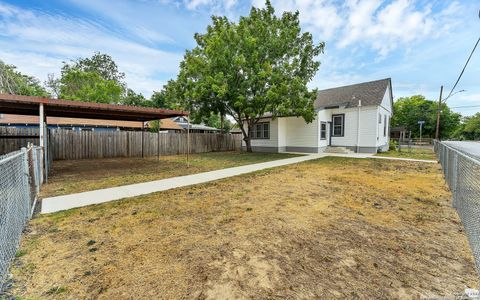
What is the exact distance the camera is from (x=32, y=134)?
1281 cm

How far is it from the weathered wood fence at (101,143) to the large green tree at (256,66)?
155 inches

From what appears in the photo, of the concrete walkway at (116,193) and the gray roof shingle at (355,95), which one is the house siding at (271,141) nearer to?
the gray roof shingle at (355,95)

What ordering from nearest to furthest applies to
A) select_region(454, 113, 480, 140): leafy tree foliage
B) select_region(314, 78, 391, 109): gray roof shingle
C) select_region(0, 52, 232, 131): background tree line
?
select_region(314, 78, 391, 109): gray roof shingle, select_region(0, 52, 232, 131): background tree line, select_region(454, 113, 480, 140): leafy tree foliage

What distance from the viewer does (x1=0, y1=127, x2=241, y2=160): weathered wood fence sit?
12289mm

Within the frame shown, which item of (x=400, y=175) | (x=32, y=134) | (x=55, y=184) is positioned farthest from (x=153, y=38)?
(x=400, y=175)

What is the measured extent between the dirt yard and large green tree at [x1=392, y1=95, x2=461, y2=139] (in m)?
46.4

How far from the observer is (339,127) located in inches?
703

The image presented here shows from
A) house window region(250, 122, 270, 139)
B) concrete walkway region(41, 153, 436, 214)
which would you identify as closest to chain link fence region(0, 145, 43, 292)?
concrete walkway region(41, 153, 436, 214)

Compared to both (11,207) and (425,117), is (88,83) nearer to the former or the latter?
(11,207)

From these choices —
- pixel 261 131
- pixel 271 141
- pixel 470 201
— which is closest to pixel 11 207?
pixel 470 201

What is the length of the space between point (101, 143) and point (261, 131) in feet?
39.1

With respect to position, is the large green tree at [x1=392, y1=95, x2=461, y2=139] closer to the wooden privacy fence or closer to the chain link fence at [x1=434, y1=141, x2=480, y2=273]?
the chain link fence at [x1=434, y1=141, x2=480, y2=273]

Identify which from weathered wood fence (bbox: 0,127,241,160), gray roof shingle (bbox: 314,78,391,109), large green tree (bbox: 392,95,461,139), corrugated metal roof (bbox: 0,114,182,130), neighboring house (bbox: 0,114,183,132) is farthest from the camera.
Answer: large green tree (bbox: 392,95,461,139)

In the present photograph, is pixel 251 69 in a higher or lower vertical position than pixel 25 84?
lower
